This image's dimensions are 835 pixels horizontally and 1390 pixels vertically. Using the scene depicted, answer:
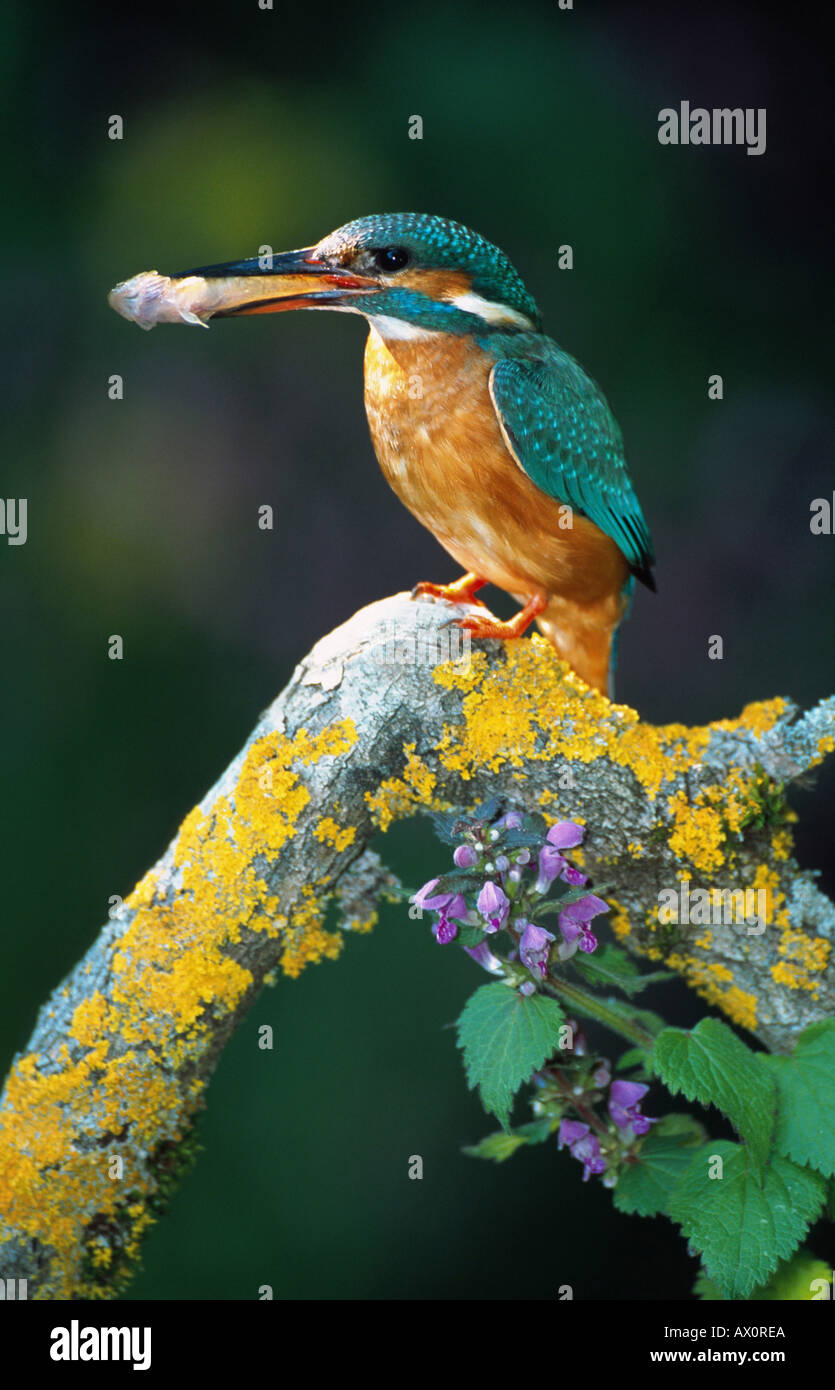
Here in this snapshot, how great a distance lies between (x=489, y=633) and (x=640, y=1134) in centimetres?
58

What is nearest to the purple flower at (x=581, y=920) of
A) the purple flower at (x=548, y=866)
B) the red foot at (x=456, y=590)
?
the purple flower at (x=548, y=866)

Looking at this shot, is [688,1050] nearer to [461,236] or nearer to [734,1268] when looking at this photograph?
[734,1268]

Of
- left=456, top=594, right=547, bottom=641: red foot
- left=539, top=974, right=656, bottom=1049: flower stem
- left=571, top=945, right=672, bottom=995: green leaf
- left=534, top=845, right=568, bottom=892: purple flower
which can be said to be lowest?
Answer: left=539, top=974, right=656, bottom=1049: flower stem

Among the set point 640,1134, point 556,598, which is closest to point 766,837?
point 640,1134

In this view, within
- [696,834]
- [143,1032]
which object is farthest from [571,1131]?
[143,1032]

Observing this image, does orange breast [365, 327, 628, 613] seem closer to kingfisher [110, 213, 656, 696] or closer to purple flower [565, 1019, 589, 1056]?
kingfisher [110, 213, 656, 696]

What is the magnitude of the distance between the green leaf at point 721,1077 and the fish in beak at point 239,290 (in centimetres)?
91

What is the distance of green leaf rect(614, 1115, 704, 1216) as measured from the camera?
119cm

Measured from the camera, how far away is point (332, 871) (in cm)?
138

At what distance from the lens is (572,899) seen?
1.09m

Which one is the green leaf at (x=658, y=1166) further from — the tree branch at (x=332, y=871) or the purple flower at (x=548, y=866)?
the purple flower at (x=548, y=866)

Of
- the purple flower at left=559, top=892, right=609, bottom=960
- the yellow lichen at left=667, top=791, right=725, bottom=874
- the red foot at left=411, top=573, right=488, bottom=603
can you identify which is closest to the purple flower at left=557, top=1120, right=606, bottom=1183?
the purple flower at left=559, top=892, right=609, bottom=960

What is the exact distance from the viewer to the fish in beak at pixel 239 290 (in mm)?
1368

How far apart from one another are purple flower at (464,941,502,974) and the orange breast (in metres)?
0.64
